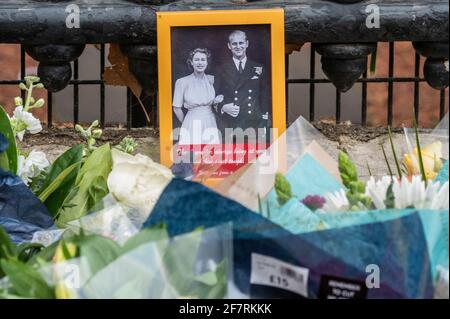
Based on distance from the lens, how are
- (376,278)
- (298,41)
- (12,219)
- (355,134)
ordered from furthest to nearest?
(355,134)
(298,41)
(12,219)
(376,278)

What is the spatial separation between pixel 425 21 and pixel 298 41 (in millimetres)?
224

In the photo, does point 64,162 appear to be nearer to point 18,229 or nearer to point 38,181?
point 38,181

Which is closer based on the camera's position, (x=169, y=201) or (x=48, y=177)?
(x=169, y=201)

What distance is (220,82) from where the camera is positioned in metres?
1.29

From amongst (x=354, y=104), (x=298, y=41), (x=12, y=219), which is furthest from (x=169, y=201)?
(x=354, y=104)

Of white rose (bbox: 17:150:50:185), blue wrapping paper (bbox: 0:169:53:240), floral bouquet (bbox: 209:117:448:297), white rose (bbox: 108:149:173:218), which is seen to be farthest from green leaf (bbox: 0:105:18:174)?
floral bouquet (bbox: 209:117:448:297)

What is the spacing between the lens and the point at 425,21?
4.94ft

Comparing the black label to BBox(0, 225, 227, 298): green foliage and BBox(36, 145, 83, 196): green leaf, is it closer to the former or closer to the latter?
BBox(0, 225, 227, 298): green foliage

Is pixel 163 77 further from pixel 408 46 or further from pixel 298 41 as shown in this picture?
pixel 408 46

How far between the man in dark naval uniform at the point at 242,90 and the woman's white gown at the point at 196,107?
0.01 meters

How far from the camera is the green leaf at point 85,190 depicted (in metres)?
1.03

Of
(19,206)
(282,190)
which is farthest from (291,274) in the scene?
(19,206)

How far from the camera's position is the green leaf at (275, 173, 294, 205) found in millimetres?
695

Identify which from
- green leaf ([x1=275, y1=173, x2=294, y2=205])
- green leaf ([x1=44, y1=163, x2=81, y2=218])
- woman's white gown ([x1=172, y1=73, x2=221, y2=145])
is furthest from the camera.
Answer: woman's white gown ([x1=172, y1=73, x2=221, y2=145])
